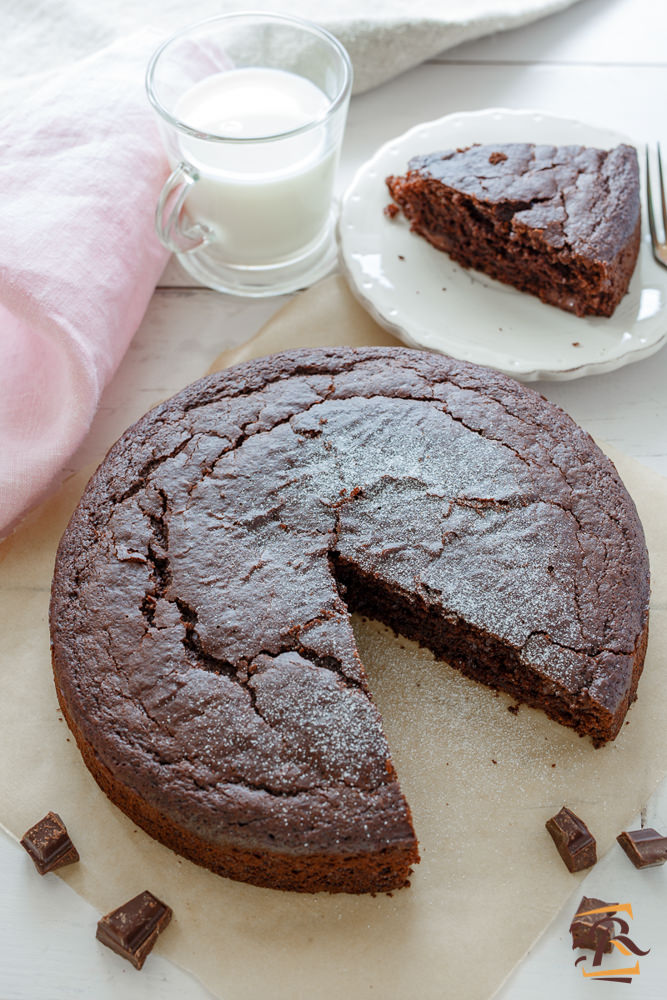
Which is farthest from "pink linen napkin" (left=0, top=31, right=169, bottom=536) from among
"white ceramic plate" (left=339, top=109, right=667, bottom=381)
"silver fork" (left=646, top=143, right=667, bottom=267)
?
"silver fork" (left=646, top=143, right=667, bottom=267)

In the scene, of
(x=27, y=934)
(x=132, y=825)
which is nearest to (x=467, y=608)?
(x=132, y=825)

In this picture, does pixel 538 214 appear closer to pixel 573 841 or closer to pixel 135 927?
pixel 573 841

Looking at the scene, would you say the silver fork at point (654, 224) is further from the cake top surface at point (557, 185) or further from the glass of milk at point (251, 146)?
the glass of milk at point (251, 146)

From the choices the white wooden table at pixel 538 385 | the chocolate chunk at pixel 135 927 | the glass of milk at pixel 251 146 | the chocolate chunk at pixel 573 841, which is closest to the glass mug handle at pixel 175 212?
the glass of milk at pixel 251 146

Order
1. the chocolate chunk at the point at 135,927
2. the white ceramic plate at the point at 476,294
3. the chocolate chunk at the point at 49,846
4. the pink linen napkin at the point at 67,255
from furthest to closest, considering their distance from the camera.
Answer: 1. the white ceramic plate at the point at 476,294
2. the pink linen napkin at the point at 67,255
3. the chocolate chunk at the point at 49,846
4. the chocolate chunk at the point at 135,927

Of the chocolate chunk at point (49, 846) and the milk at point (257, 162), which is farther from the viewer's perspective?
the milk at point (257, 162)

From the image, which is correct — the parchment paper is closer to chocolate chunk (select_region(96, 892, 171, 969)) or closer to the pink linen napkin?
chocolate chunk (select_region(96, 892, 171, 969))

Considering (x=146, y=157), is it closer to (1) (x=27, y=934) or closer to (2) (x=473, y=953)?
(1) (x=27, y=934)
